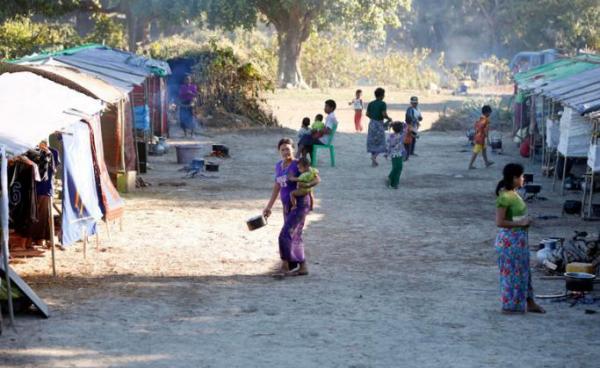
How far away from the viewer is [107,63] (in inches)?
722

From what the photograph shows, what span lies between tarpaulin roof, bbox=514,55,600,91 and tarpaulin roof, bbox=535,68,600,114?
785 mm

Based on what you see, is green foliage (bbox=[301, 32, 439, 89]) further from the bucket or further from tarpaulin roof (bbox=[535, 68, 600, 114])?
tarpaulin roof (bbox=[535, 68, 600, 114])

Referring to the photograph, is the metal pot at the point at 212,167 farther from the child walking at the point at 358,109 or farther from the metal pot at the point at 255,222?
the child walking at the point at 358,109

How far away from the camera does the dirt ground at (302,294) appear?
8.23 m

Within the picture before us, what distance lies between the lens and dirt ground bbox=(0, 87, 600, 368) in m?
8.23

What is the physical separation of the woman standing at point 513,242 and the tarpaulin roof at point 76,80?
5.88 metres

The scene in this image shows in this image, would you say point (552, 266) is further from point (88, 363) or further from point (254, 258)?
point (88, 363)

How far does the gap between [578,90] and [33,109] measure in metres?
10.4

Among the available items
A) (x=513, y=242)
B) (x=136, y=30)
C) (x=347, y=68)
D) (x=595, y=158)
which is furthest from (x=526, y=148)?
(x=136, y=30)

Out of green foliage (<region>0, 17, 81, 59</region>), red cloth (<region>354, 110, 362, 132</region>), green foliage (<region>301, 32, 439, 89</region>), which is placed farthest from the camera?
green foliage (<region>301, 32, 439, 89</region>)

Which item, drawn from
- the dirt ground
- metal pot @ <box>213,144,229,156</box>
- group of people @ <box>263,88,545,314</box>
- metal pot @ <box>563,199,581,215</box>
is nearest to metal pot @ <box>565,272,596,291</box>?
the dirt ground

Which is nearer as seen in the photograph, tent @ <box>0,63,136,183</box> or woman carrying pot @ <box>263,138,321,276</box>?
woman carrying pot @ <box>263,138,321,276</box>

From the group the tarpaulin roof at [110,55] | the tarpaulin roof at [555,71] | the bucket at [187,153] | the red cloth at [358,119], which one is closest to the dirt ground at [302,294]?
the tarpaulin roof at [110,55]

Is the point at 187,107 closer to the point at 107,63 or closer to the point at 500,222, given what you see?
the point at 107,63
